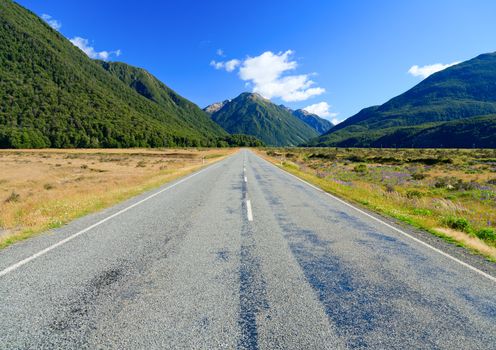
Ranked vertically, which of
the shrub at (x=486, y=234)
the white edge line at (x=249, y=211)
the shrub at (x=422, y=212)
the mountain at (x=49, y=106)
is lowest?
the shrub at (x=422, y=212)

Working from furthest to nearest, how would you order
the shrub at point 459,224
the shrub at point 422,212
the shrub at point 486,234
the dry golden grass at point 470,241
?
the shrub at point 422,212 → the shrub at point 459,224 → the shrub at point 486,234 → the dry golden grass at point 470,241

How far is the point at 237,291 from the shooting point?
4.05 m

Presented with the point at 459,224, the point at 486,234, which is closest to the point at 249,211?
the point at 459,224

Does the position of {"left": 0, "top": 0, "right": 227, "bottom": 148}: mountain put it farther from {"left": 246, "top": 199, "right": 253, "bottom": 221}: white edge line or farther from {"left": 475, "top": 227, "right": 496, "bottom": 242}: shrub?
{"left": 475, "top": 227, "right": 496, "bottom": 242}: shrub

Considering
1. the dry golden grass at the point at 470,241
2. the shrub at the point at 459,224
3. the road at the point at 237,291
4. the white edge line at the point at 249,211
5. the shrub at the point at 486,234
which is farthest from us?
the white edge line at the point at 249,211

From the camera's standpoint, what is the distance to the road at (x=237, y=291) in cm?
304

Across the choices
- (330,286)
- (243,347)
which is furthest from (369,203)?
(243,347)

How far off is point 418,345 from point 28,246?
733 centimetres

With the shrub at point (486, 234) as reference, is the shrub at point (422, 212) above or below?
below

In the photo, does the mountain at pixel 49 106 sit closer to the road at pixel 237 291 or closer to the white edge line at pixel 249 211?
the white edge line at pixel 249 211

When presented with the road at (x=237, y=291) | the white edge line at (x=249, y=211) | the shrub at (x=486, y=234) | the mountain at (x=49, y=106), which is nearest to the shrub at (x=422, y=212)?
the shrub at (x=486, y=234)

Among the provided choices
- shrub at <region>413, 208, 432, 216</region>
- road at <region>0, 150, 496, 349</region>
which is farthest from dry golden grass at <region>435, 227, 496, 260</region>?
shrub at <region>413, 208, 432, 216</region>

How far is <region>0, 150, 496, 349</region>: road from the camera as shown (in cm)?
304

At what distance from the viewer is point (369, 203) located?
1179cm
